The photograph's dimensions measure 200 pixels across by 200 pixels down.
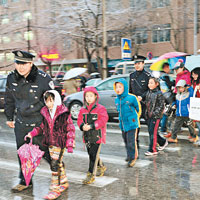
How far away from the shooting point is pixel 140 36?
30453 mm

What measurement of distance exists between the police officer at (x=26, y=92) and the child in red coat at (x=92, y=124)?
0.60m

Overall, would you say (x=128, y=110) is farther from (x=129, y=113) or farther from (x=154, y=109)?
(x=154, y=109)

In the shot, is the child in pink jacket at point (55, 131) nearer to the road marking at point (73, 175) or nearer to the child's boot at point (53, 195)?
the child's boot at point (53, 195)

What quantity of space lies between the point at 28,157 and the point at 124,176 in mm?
1624

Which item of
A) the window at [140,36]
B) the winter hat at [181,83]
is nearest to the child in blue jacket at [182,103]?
the winter hat at [181,83]

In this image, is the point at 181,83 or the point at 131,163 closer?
the point at 131,163

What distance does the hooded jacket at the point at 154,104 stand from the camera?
245 inches

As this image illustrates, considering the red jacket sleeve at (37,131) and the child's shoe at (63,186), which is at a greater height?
the red jacket sleeve at (37,131)

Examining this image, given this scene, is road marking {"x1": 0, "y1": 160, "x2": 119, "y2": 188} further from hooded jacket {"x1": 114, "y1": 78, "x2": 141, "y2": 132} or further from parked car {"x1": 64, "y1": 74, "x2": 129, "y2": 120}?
parked car {"x1": 64, "y1": 74, "x2": 129, "y2": 120}

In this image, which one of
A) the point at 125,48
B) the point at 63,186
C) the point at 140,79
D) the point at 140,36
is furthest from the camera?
the point at 140,36

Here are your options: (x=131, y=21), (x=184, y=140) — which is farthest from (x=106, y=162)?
(x=131, y=21)

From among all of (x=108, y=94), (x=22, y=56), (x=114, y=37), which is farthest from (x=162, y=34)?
(x=22, y=56)

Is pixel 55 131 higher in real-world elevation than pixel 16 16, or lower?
lower

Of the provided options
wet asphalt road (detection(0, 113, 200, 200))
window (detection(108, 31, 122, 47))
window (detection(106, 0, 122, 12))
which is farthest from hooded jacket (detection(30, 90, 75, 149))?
window (detection(108, 31, 122, 47))
